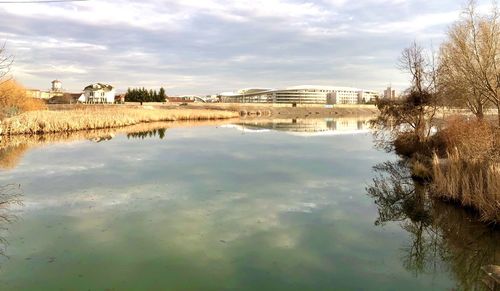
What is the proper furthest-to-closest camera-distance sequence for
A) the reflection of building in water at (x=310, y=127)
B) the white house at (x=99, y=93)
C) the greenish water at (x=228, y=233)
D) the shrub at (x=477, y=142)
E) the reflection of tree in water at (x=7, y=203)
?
1. the white house at (x=99, y=93)
2. the reflection of building in water at (x=310, y=127)
3. the shrub at (x=477, y=142)
4. the reflection of tree in water at (x=7, y=203)
5. the greenish water at (x=228, y=233)

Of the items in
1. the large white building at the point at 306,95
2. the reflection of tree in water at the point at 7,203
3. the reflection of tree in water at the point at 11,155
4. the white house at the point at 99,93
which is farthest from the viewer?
the large white building at the point at 306,95

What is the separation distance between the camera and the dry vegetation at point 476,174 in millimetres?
7844

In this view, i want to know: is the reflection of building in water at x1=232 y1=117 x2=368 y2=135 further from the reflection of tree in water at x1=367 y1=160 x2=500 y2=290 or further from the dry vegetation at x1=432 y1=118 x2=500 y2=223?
the reflection of tree in water at x1=367 y1=160 x2=500 y2=290

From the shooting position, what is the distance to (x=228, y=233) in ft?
24.1

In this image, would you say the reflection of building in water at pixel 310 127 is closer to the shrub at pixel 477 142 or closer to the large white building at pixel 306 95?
the shrub at pixel 477 142

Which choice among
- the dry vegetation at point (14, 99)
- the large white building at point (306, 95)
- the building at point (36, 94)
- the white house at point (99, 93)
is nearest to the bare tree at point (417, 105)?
the dry vegetation at point (14, 99)

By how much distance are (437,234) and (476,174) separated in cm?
184

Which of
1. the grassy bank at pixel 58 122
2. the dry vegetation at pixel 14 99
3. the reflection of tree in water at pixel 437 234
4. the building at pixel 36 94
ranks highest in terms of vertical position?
the building at pixel 36 94

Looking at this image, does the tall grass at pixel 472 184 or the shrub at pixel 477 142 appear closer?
the tall grass at pixel 472 184

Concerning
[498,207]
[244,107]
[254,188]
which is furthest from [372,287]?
[244,107]

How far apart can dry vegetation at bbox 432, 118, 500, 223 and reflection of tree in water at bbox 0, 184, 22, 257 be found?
8329mm

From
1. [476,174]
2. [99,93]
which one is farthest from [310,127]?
[99,93]

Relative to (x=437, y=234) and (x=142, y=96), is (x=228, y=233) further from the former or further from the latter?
(x=142, y=96)

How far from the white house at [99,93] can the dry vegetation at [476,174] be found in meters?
81.0
